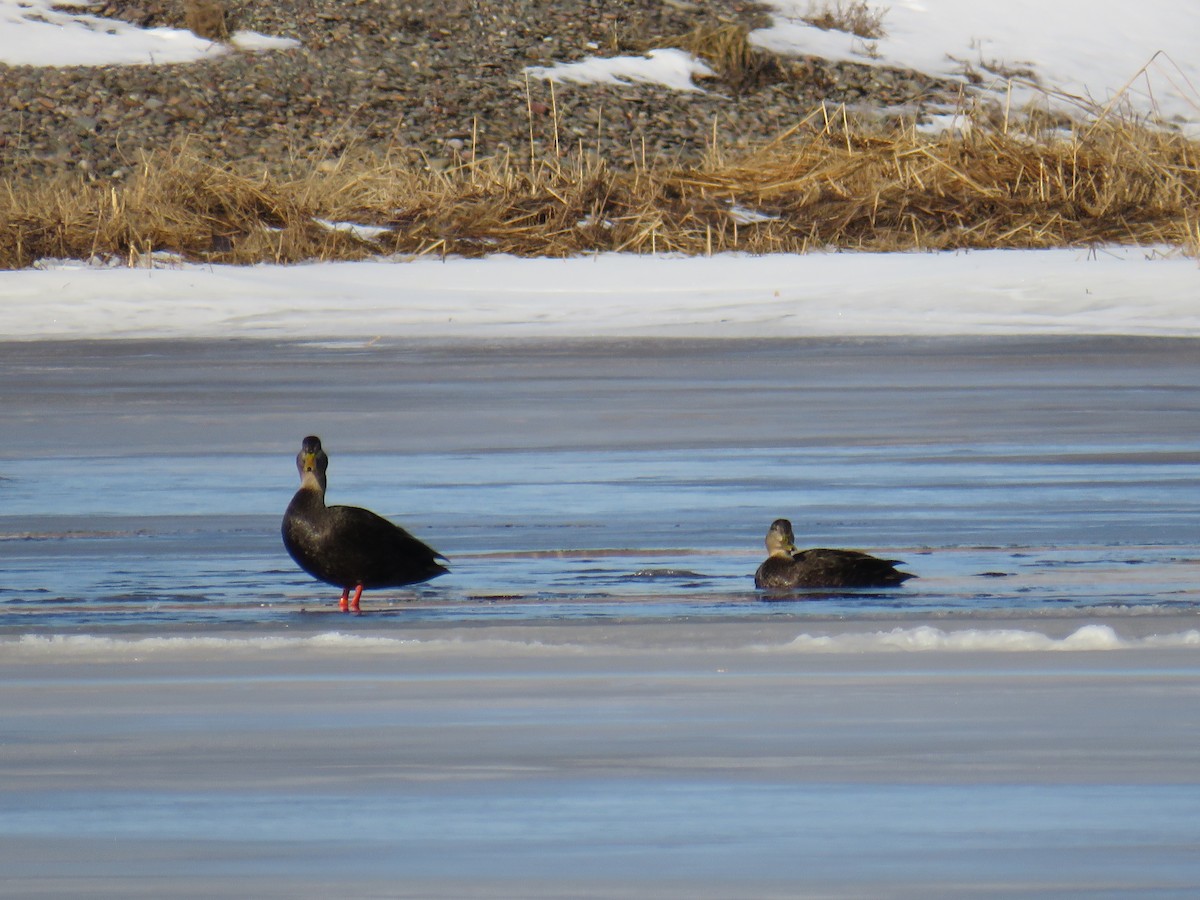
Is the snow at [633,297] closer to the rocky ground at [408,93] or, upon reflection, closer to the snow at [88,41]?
the rocky ground at [408,93]

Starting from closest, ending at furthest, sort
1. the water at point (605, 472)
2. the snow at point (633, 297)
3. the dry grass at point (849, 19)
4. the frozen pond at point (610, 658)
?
1. the frozen pond at point (610, 658)
2. the water at point (605, 472)
3. the snow at point (633, 297)
4. the dry grass at point (849, 19)

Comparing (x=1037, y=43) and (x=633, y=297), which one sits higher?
(x=1037, y=43)

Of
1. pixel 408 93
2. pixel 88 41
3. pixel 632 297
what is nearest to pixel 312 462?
pixel 632 297

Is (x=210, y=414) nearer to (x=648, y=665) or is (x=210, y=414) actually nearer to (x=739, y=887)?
(x=648, y=665)

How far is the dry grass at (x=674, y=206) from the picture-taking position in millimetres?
18406

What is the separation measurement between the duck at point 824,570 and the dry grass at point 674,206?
11.1m

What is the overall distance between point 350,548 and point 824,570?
1293mm

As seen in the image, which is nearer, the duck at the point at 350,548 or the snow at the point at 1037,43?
the duck at the point at 350,548

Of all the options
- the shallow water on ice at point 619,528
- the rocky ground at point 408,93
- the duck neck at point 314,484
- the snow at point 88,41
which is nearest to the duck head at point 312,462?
the duck neck at point 314,484

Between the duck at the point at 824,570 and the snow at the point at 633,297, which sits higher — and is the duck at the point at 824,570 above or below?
below

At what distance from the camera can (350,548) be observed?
6.62 meters

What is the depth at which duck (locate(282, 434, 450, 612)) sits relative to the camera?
261 inches

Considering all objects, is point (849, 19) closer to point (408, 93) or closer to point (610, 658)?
point (408, 93)

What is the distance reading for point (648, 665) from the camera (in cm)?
563
